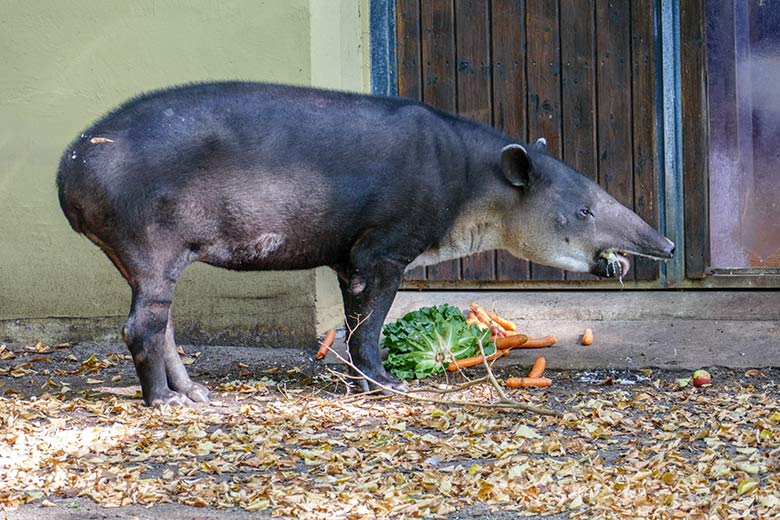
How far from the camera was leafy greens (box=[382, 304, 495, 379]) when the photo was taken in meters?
7.30

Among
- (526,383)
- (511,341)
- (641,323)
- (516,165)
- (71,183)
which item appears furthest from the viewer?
(641,323)

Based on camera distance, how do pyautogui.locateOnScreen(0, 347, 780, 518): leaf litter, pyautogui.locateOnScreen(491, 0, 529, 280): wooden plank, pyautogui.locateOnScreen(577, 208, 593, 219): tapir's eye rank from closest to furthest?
pyautogui.locateOnScreen(0, 347, 780, 518): leaf litter, pyautogui.locateOnScreen(577, 208, 593, 219): tapir's eye, pyautogui.locateOnScreen(491, 0, 529, 280): wooden plank

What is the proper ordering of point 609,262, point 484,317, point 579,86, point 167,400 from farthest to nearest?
point 579,86
point 484,317
point 609,262
point 167,400

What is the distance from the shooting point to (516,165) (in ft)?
22.9

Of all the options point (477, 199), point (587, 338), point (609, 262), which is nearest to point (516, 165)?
point (477, 199)

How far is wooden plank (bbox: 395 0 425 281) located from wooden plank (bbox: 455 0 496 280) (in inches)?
11.6

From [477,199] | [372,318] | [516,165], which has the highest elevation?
[516,165]

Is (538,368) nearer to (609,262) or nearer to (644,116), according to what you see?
(609,262)

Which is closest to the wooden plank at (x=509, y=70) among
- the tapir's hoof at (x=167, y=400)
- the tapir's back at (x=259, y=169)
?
the tapir's back at (x=259, y=169)

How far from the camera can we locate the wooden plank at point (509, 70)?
28.0 feet

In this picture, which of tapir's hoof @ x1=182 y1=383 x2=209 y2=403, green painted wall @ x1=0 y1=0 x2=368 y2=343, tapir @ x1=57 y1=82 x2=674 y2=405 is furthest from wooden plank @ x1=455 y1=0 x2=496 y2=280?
tapir's hoof @ x1=182 y1=383 x2=209 y2=403

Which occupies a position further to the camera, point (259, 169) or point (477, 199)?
point (477, 199)

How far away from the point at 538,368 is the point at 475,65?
2477mm

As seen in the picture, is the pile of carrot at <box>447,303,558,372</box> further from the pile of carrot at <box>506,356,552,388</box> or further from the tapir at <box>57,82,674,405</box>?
the tapir at <box>57,82,674,405</box>
